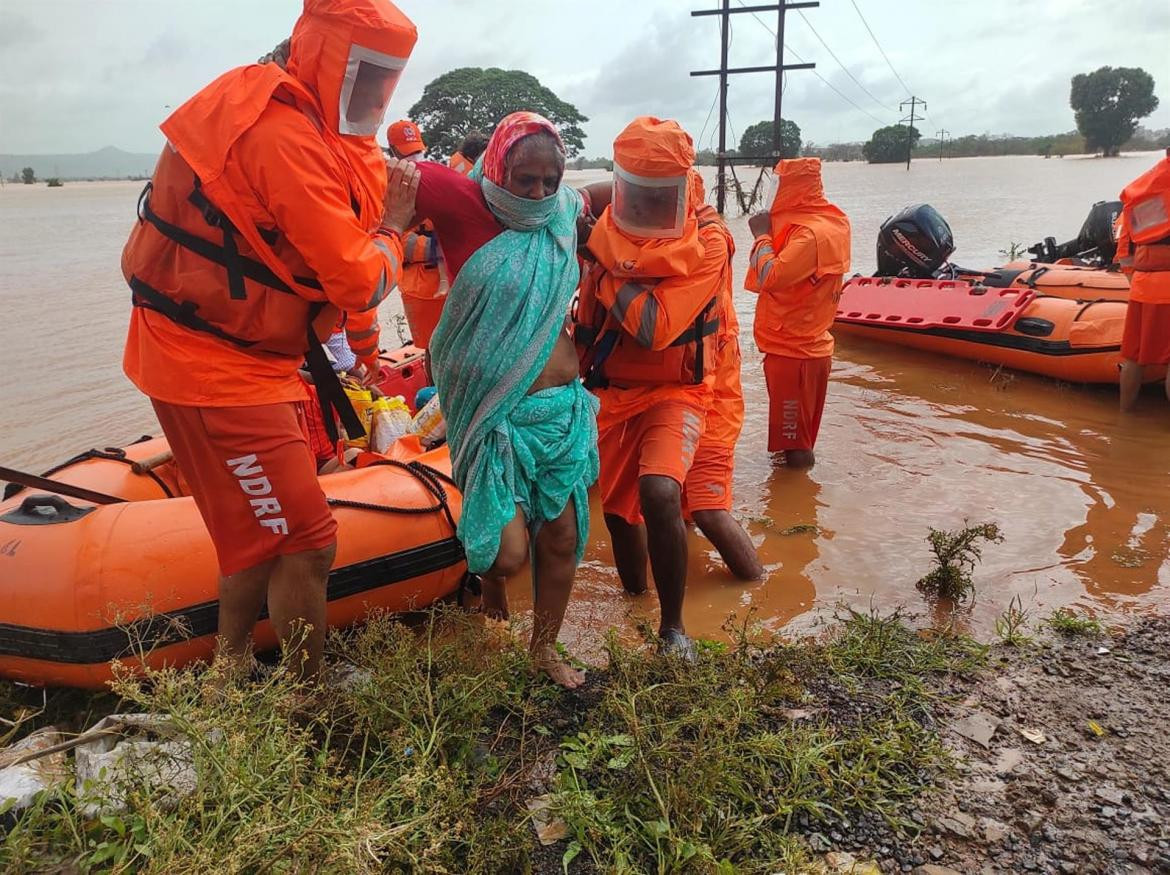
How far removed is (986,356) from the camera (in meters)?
7.31

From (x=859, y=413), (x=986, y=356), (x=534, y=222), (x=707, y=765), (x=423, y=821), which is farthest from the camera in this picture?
(x=986, y=356)

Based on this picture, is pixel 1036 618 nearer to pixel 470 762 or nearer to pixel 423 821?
pixel 470 762

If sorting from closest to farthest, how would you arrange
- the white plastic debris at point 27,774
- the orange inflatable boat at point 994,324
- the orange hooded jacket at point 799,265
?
the white plastic debris at point 27,774
the orange hooded jacket at point 799,265
the orange inflatable boat at point 994,324

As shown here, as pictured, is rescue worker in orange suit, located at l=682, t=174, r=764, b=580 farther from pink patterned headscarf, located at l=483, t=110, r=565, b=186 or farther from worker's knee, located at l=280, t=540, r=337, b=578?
worker's knee, located at l=280, t=540, r=337, b=578

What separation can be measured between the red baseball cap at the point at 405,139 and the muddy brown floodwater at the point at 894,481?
2.98 metres

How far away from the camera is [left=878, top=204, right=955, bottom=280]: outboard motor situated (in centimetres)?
809

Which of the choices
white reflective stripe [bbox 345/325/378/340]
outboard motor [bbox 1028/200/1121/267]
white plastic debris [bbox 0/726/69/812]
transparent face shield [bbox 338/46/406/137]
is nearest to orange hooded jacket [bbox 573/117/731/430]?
white reflective stripe [bbox 345/325/378/340]

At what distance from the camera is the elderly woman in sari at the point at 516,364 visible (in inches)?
96.7

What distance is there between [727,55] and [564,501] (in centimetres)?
2159

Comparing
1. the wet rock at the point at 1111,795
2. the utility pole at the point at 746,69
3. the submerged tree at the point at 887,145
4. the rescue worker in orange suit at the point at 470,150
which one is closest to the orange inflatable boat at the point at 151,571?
the wet rock at the point at 1111,795

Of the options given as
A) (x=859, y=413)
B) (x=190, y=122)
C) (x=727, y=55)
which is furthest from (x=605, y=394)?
(x=727, y=55)

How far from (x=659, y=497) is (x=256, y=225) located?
5.74 feet

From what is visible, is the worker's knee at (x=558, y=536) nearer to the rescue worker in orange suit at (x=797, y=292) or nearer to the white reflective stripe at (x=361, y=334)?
the white reflective stripe at (x=361, y=334)

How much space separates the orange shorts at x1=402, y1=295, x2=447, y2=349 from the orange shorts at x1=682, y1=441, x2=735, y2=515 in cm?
222
